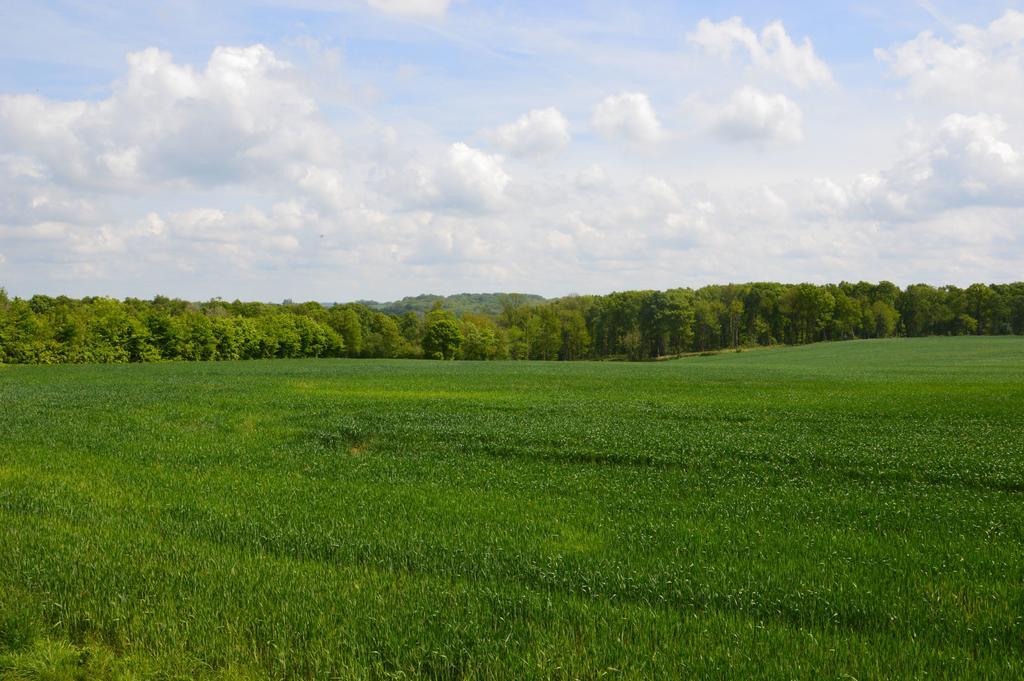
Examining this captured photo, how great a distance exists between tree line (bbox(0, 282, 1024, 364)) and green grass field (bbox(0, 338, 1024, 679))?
9248 cm

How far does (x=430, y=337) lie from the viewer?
385ft

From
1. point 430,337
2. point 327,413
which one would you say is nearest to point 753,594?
point 327,413

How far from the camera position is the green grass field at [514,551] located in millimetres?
6824

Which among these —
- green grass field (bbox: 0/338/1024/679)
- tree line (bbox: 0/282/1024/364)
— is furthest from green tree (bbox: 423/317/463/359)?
green grass field (bbox: 0/338/1024/679)

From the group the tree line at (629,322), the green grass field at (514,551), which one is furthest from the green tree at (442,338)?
the green grass field at (514,551)

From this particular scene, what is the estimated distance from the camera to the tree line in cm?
11669

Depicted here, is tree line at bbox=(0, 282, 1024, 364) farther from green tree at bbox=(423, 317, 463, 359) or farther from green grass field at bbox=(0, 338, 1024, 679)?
green grass field at bbox=(0, 338, 1024, 679)

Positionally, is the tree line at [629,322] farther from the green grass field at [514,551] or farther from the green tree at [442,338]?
the green grass field at [514,551]

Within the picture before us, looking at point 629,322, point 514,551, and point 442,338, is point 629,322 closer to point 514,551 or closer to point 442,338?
point 442,338

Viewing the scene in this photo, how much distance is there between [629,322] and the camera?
131 meters

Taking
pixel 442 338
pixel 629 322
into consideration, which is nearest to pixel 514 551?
pixel 442 338

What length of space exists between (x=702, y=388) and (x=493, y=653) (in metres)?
36.4

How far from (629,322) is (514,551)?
124043 millimetres

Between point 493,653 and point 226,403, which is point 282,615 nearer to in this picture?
point 493,653
